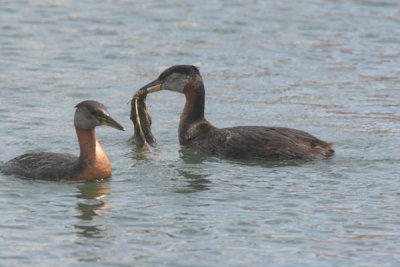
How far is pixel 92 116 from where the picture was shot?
11914 mm

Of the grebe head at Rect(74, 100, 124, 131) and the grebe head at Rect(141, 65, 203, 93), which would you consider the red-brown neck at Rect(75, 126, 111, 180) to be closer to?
the grebe head at Rect(74, 100, 124, 131)

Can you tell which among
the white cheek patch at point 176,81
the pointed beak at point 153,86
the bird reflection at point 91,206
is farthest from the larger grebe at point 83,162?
the white cheek patch at point 176,81

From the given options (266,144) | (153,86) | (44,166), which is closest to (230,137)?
(266,144)

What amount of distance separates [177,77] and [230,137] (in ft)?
5.29

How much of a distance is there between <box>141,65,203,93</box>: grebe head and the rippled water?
3.30 ft

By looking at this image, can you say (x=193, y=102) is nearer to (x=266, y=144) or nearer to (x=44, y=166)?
(x=266, y=144)

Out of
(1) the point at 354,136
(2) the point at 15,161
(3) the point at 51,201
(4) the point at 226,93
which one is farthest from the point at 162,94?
(3) the point at 51,201

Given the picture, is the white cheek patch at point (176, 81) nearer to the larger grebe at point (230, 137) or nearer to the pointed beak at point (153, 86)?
the larger grebe at point (230, 137)

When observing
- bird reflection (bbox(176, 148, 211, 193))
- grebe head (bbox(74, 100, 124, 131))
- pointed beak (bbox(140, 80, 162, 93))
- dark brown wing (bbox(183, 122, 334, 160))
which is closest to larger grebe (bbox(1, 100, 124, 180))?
grebe head (bbox(74, 100, 124, 131))

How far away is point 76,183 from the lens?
39.4 ft

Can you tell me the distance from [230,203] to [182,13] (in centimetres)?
1527

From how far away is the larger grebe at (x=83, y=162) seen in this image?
1190cm

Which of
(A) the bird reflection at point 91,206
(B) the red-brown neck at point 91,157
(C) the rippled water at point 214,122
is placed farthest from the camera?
(B) the red-brown neck at point 91,157

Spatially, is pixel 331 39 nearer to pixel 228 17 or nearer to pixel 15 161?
pixel 228 17
